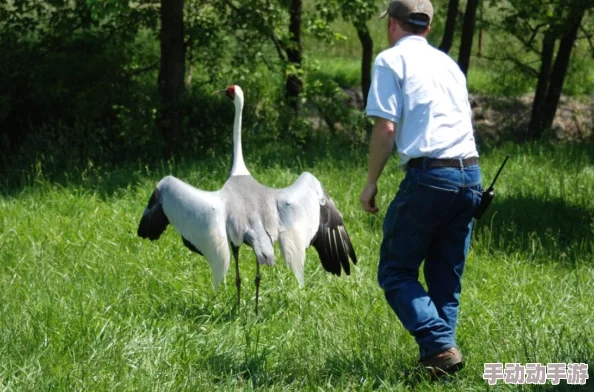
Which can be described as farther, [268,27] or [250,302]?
[268,27]

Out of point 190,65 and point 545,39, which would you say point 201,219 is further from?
point 545,39

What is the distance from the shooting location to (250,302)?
6.60 m

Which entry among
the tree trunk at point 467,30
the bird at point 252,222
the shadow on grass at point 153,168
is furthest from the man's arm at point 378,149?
the tree trunk at point 467,30

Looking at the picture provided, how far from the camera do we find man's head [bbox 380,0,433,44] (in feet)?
15.7

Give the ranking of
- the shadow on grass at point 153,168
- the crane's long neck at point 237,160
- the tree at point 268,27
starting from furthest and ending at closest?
the tree at point 268,27 < the shadow on grass at point 153,168 < the crane's long neck at point 237,160

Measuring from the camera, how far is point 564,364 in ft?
15.8

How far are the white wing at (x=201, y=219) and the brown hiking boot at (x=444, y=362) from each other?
1712 mm

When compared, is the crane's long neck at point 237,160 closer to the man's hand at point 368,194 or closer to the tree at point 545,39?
the man's hand at point 368,194

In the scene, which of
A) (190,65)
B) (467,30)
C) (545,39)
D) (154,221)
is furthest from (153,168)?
(545,39)

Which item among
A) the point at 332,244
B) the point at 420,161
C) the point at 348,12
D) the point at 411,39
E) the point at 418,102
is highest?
the point at 411,39

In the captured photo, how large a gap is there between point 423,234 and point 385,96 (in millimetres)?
738

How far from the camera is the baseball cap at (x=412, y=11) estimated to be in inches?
188

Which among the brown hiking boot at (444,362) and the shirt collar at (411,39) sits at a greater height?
the shirt collar at (411,39)

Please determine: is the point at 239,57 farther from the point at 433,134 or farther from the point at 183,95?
the point at 433,134
